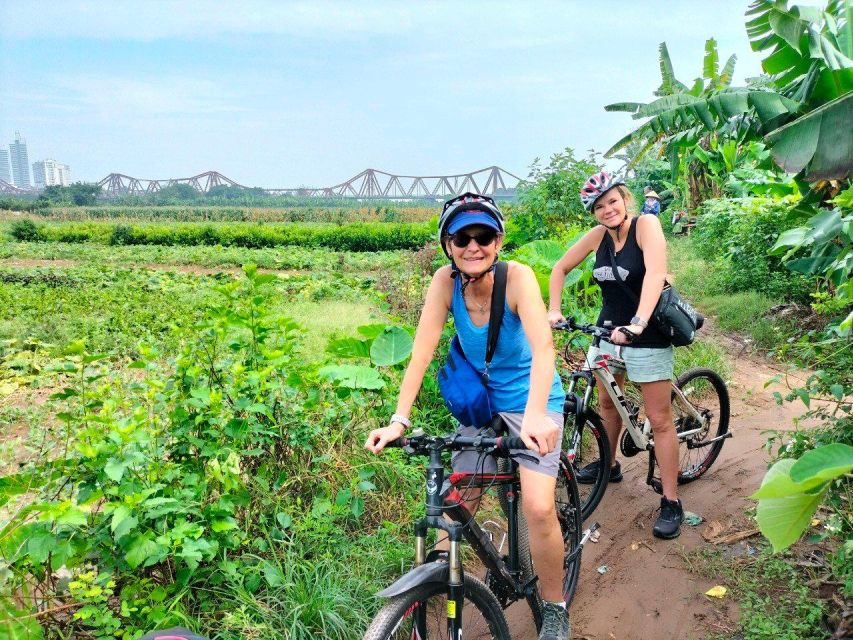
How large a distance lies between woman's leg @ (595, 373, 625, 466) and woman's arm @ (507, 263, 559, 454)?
172 centimetres

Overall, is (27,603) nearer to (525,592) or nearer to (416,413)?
(525,592)

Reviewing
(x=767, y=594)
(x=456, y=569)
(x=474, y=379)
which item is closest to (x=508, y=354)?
(x=474, y=379)

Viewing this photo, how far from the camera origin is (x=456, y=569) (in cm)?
213

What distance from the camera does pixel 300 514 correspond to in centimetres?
331

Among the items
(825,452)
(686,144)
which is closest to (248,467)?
(825,452)

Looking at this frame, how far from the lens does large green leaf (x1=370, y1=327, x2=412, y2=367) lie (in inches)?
153

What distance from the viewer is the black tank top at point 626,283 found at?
366 cm

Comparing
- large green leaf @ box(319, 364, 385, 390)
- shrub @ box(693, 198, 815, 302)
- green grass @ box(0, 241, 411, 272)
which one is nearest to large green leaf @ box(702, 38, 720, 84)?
shrub @ box(693, 198, 815, 302)

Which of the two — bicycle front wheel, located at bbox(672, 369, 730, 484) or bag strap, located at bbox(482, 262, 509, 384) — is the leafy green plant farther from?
bicycle front wheel, located at bbox(672, 369, 730, 484)

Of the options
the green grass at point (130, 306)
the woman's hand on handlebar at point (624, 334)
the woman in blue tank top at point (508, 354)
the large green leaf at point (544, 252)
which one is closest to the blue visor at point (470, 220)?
the woman in blue tank top at point (508, 354)

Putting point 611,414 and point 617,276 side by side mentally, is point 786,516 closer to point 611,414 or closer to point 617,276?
point 617,276

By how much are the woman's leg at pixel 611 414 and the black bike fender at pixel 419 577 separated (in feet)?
7.03

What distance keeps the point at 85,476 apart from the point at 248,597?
0.88 meters

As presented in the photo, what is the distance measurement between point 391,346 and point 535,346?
1.63 m
